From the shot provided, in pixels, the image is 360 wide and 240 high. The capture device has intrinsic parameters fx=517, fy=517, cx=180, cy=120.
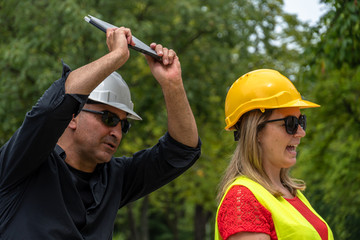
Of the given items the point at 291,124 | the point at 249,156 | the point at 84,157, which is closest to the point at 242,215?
the point at 249,156

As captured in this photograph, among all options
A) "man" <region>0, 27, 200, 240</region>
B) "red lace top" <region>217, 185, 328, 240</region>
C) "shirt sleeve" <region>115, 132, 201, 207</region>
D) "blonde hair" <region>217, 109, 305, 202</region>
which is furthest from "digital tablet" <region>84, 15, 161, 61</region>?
"red lace top" <region>217, 185, 328, 240</region>

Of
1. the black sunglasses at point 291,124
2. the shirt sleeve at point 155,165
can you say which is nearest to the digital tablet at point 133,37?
the shirt sleeve at point 155,165

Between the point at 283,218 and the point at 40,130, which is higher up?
the point at 40,130

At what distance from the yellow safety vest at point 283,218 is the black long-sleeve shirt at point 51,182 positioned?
0.77 m

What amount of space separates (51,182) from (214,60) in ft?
30.3

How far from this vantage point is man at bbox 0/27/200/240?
2451 millimetres

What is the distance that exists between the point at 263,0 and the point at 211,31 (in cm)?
212

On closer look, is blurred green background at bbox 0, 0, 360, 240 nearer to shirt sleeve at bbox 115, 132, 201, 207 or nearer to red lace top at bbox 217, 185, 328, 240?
shirt sleeve at bbox 115, 132, 201, 207

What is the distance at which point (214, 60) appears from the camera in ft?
38.2

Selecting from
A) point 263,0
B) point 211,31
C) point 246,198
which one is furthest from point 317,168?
point 246,198

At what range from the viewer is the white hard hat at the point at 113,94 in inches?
127

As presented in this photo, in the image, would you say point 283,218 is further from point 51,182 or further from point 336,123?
point 336,123

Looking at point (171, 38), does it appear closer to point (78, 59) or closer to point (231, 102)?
point (78, 59)

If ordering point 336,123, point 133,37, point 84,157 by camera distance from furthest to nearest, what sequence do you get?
point 336,123, point 84,157, point 133,37
